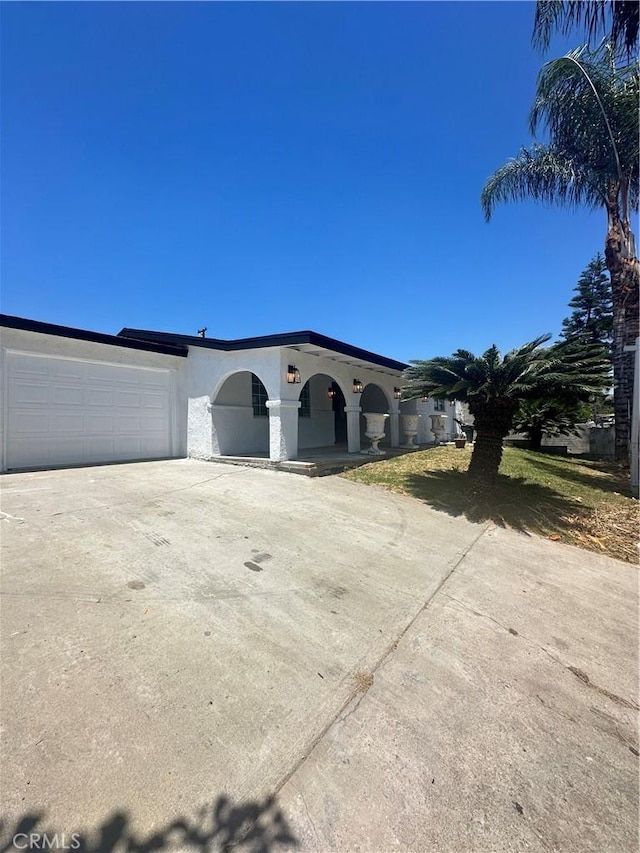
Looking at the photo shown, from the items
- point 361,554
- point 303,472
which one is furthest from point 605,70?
point 361,554

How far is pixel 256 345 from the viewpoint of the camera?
8586 millimetres

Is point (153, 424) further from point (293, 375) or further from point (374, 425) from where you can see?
point (374, 425)

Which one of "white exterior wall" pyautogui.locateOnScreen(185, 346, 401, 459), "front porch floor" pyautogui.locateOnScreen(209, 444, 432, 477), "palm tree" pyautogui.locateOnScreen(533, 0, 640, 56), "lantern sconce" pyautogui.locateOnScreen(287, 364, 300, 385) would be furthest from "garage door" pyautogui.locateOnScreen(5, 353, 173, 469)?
"palm tree" pyautogui.locateOnScreen(533, 0, 640, 56)

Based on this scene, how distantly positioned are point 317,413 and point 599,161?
36.2 ft

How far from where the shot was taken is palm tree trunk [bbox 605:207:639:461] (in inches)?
393

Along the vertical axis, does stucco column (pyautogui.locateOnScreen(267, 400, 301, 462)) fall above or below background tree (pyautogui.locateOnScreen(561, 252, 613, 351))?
below

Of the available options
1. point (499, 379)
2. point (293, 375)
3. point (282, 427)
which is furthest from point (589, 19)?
point (282, 427)

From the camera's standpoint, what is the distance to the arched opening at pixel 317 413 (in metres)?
12.2

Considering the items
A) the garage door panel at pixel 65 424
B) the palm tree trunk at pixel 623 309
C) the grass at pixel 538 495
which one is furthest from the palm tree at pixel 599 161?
the garage door panel at pixel 65 424

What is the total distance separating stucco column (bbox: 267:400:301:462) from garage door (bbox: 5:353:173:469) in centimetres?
376

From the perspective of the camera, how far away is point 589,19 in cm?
805

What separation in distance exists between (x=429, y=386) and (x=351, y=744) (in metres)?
6.15

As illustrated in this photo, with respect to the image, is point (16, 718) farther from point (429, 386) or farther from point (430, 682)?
point (429, 386)

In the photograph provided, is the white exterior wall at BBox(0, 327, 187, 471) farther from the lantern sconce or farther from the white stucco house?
the lantern sconce
